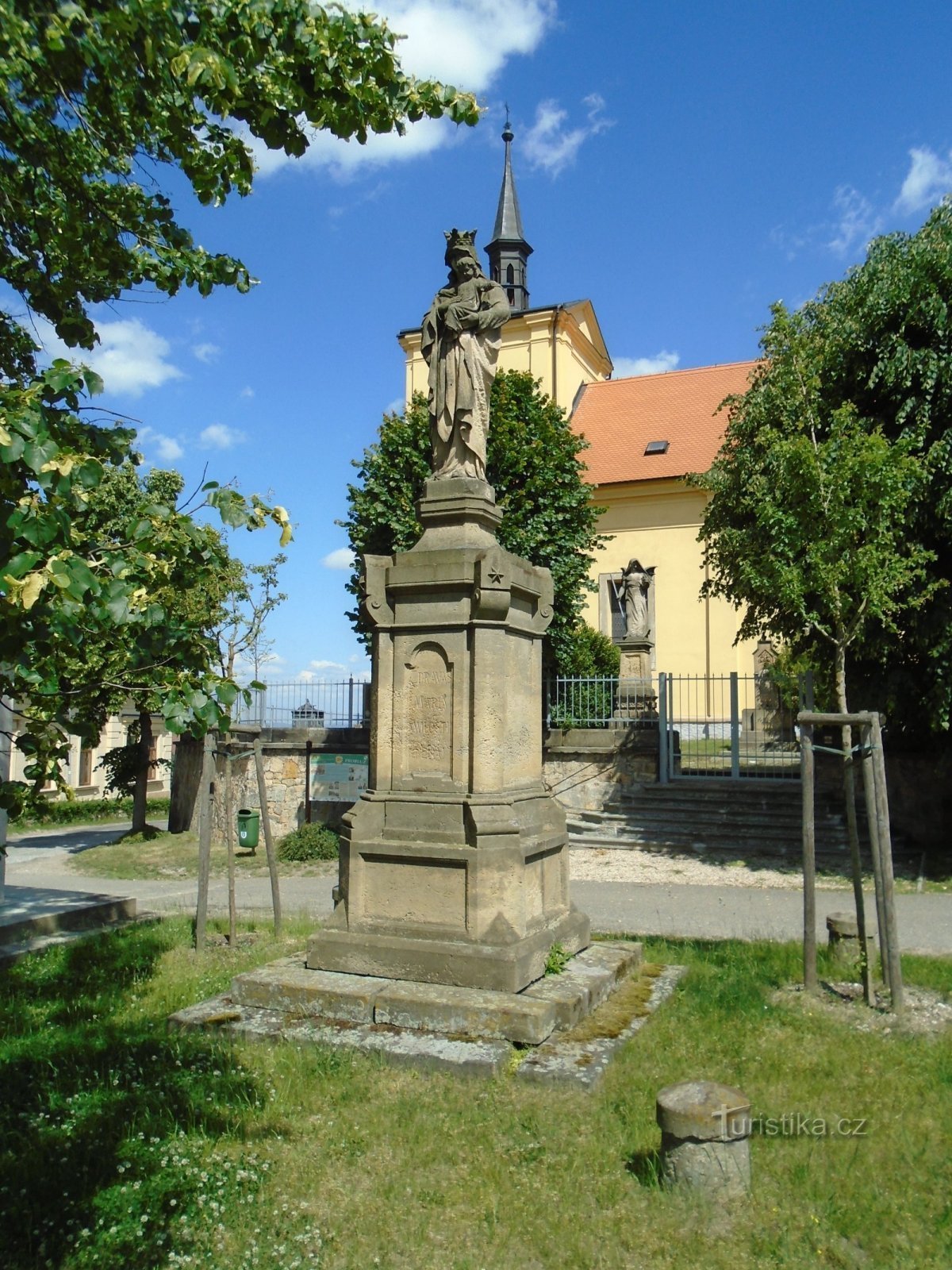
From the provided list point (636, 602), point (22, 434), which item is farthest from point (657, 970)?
point (636, 602)

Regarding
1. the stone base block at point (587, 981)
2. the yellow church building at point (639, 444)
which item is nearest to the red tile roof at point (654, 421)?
the yellow church building at point (639, 444)

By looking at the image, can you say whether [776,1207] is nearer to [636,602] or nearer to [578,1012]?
[578,1012]

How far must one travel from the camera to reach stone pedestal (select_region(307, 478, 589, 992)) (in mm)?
5736

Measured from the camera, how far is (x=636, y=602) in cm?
2133

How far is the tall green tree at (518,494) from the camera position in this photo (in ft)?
56.3

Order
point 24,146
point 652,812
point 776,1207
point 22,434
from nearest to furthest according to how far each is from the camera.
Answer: point 22,434 → point 776,1207 → point 24,146 → point 652,812

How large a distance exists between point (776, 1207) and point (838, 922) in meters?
3.97

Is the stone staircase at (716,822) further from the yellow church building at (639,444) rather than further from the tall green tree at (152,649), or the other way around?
the yellow church building at (639,444)

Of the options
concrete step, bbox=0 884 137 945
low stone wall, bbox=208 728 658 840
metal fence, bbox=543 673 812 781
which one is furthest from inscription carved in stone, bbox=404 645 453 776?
metal fence, bbox=543 673 812 781

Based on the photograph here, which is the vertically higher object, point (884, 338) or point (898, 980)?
point (884, 338)

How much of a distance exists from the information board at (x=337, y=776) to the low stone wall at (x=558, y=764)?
129 millimetres

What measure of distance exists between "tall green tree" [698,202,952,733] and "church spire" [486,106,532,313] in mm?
26377

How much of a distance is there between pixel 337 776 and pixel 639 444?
20814 millimetres

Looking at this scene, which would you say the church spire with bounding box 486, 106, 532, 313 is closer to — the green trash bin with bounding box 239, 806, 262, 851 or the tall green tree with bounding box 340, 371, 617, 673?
the tall green tree with bounding box 340, 371, 617, 673
